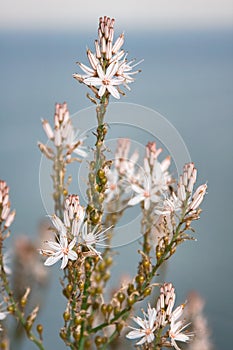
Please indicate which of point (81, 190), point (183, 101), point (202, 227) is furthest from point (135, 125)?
point (183, 101)

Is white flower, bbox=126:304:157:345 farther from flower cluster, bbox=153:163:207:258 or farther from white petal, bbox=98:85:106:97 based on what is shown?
white petal, bbox=98:85:106:97

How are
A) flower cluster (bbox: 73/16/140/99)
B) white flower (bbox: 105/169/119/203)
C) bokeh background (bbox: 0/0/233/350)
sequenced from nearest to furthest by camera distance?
flower cluster (bbox: 73/16/140/99) < white flower (bbox: 105/169/119/203) < bokeh background (bbox: 0/0/233/350)

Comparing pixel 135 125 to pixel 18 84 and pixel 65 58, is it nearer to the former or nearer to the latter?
pixel 65 58

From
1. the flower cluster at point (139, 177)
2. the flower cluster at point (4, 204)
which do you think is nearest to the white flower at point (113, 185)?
the flower cluster at point (139, 177)

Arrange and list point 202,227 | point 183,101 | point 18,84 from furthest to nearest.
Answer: point 18,84 → point 183,101 → point 202,227

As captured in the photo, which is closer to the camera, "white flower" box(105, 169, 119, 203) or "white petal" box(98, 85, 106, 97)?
"white petal" box(98, 85, 106, 97)

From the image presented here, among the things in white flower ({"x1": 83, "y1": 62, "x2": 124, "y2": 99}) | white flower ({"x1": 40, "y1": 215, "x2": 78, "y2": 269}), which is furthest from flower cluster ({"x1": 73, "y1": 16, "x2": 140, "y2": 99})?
white flower ({"x1": 40, "y1": 215, "x2": 78, "y2": 269})

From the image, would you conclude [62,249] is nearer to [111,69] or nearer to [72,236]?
[72,236]
